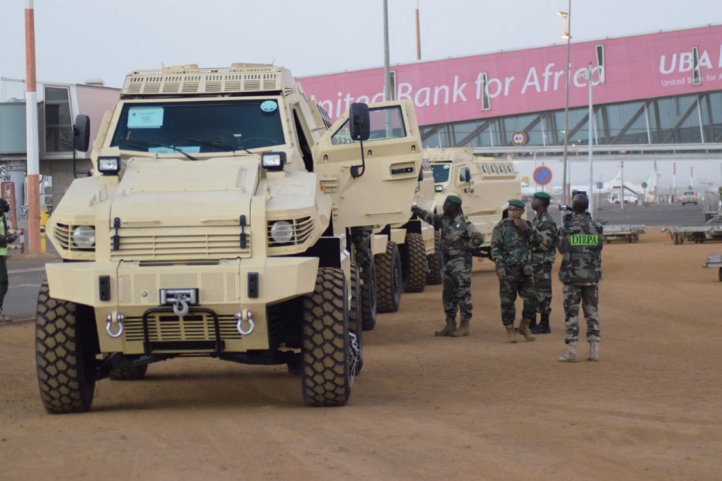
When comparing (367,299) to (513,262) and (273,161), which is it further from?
(273,161)

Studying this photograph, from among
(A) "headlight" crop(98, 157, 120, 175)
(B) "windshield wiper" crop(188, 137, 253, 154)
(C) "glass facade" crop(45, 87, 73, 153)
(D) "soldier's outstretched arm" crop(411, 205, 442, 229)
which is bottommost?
(D) "soldier's outstretched arm" crop(411, 205, 442, 229)

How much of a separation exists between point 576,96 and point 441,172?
111ft

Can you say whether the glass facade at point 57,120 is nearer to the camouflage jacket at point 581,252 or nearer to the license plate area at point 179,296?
the camouflage jacket at point 581,252

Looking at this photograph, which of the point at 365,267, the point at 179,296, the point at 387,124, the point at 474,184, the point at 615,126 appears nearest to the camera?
the point at 179,296

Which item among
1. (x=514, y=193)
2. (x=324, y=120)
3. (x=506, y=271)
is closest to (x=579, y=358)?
(x=506, y=271)

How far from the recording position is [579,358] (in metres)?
13.3

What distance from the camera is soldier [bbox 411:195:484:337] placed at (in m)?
15.7

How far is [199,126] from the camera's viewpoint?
10930 mm

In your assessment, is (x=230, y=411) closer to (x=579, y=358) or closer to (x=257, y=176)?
(x=257, y=176)

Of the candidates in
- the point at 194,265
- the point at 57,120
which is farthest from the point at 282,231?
the point at 57,120

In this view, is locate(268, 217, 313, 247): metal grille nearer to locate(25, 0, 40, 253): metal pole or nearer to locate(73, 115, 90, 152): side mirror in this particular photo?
locate(73, 115, 90, 152): side mirror

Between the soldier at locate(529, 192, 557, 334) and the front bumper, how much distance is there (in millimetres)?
6819

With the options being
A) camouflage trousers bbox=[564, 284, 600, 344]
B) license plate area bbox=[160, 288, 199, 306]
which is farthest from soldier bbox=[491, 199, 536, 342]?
license plate area bbox=[160, 288, 199, 306]

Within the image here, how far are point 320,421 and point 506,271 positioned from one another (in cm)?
663
